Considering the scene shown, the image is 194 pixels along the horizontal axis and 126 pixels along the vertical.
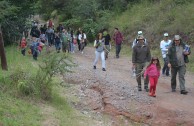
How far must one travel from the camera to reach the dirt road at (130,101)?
10.4 meters

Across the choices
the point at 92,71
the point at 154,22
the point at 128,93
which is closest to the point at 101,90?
the point at 128,93

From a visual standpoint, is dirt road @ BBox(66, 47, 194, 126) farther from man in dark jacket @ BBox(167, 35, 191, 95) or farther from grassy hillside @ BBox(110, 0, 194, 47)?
grassy hillside @ BBox(110, 0, 194, 47)

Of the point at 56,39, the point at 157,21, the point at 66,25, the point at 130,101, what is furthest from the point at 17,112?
the point at 66,25

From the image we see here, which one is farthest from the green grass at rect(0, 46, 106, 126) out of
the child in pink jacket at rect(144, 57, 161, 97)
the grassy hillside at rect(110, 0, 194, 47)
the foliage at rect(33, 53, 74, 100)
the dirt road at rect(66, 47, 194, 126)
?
the grassy hillside at rect(110, 0, 194, 47)

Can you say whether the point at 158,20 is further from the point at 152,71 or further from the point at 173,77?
the point at 152,71

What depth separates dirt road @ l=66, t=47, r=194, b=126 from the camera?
34.0 feet

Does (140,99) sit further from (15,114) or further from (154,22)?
(154,22)

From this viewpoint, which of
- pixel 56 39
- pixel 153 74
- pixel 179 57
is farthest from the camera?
pixel 56 39

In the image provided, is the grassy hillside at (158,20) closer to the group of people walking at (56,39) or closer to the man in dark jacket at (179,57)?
the group of people walking at (56,39)

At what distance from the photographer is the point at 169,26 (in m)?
22.3

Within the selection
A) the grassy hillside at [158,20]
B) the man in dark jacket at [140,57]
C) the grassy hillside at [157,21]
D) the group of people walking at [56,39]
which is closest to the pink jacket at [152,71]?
the man in dark jacket at [140,57]

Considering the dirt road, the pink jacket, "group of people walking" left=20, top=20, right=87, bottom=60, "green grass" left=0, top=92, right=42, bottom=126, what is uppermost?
"group of people walking" left=20, top=20, right=87, bottom=60

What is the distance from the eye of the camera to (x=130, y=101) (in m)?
11.5

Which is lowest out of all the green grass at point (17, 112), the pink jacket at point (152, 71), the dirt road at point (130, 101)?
the dirt road at point (130, 101)
